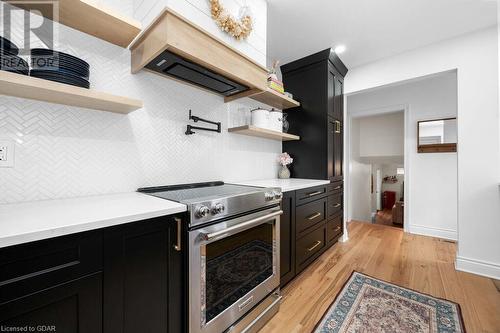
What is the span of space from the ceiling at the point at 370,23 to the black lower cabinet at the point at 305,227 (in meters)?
1.71

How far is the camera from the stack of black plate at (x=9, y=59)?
81 cm

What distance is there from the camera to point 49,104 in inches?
43.4

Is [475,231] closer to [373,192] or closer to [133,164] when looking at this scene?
[133,164]

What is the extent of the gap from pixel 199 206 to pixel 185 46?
912 millimetres

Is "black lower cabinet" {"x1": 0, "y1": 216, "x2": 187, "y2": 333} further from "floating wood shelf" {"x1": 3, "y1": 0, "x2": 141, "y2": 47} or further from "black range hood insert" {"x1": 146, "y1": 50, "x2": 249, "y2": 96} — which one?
"floating wood shelf" {"x1": 3, "y1": 0, "x2": 141, "y2": 47}

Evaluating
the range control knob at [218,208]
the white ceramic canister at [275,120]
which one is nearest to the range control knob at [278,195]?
the range control knob at [218,208]

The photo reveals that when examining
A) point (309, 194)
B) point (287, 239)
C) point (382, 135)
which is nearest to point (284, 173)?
point (309, 194)

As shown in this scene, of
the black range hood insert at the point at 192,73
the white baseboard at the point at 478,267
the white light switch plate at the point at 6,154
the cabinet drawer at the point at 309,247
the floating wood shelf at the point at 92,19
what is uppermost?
the floating wood shelf at the point at 92,19

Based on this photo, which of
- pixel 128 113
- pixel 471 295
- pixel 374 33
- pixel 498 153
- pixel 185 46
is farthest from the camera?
pixel 374 33

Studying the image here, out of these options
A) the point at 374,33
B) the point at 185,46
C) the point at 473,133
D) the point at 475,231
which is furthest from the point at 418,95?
the point at 185,46

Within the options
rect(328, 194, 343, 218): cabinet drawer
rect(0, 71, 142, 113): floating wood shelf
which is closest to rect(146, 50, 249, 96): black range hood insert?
rect(0, 71, 142, 113): floating wood shelf

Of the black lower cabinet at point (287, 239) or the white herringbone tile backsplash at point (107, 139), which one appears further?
the black lower cabinet at point (287, 239)

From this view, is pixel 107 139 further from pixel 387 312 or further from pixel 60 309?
pixel 387 312

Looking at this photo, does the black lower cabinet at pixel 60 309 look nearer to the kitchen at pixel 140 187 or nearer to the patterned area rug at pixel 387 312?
the kitchen at pixel 140 187
